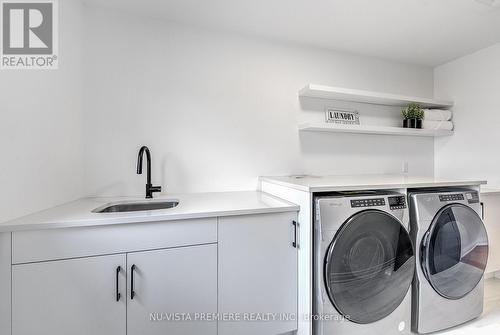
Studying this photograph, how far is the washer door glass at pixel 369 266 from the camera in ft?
4.28

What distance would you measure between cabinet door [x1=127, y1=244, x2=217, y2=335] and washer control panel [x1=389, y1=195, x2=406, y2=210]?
113 centimetres

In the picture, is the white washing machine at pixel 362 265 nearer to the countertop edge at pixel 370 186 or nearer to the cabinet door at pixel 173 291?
the countertop edge at pixel 370 186

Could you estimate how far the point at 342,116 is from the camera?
2.33 meters

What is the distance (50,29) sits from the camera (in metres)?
1.39

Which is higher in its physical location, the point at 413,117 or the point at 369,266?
the point at 413,117

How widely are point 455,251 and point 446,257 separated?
3.5 inches

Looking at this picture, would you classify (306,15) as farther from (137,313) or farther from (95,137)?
(137,313)

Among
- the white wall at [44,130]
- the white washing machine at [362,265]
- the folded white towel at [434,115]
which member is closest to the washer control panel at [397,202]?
the white washing machine at [362,265]

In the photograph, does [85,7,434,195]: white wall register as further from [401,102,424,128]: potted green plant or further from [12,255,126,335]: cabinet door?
[12,255,126,335]: cabinet door

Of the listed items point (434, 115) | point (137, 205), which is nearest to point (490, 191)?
point (434, 115)

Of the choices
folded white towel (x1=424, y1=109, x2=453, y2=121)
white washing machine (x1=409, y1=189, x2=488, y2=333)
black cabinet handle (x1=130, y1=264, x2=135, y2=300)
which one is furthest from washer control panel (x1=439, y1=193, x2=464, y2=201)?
black cabinet handle (x1=130, y1=264, x2=135, y2=300)

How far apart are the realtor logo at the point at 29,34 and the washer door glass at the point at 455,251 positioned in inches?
103

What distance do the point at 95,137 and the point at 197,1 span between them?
1.27 m

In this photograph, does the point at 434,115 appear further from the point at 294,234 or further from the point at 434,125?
the point at 294,234
